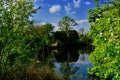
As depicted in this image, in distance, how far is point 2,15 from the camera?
20.3m

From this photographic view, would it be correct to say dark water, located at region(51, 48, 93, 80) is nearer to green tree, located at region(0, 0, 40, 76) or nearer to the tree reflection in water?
the tree reflection in water

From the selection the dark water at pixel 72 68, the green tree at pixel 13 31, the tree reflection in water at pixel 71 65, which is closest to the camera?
the green tree at pixel 13 31

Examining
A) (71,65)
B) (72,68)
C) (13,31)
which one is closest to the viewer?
(13,31)

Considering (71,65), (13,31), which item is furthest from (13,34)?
(71,65)

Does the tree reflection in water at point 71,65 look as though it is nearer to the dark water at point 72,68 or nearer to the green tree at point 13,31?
the dark water at point 72,68

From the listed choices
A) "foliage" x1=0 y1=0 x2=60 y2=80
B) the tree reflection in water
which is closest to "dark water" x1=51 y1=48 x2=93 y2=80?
the tree reflection in water

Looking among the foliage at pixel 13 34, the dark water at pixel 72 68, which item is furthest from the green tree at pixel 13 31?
the dark water at pixel 72 68

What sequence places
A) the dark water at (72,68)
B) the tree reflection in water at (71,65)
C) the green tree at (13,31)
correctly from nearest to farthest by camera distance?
the green tree at (13,31), the dark water at (72,68), the tree reflection in water at (71,65)

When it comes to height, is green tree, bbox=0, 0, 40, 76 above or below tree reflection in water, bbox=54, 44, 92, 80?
above

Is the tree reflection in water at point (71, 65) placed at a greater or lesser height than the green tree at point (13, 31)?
lesser

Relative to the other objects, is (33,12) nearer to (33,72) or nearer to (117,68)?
(33,72)

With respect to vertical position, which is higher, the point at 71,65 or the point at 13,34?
the point at 13,34

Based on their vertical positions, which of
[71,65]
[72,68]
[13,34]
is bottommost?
[72,68]

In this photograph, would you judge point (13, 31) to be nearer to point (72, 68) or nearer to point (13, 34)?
point (13, 34)
